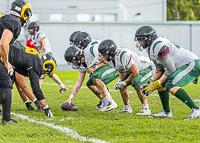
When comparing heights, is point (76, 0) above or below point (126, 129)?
above

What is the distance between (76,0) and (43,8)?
2637 millimetres

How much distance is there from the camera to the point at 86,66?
7.07 metres

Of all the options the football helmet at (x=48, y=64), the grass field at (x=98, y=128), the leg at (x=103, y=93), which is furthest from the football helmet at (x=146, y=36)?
the football helmet at (x=48, y=64)

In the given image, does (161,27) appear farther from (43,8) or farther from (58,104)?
(58,104)

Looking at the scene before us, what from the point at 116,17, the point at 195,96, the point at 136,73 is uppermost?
the point at 116,17

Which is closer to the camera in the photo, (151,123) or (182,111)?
(151,123)

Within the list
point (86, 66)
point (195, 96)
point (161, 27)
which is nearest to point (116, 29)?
point (161, 27)

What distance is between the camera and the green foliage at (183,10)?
47031 mm

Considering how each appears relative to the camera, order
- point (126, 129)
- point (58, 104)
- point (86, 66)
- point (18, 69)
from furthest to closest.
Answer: point (58, 104)
point (86, 66)
point (18, 69)
point (126, 129)

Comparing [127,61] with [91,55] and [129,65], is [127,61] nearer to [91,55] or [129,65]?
[129,65]

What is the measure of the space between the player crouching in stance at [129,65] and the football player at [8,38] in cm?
151

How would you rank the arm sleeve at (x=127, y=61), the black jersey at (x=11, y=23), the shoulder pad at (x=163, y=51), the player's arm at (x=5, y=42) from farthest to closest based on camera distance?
the arm sleeve at (x=127, y=61)
the shoulder pad at (x=163, y=51)
the black jersey at (x=11, y=23)
the player's arm at (x=5, y=42)

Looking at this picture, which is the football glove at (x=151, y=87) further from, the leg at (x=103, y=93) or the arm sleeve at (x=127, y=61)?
the leg at (x=103, y=93)

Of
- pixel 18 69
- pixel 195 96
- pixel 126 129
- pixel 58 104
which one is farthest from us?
pixel 195 96
